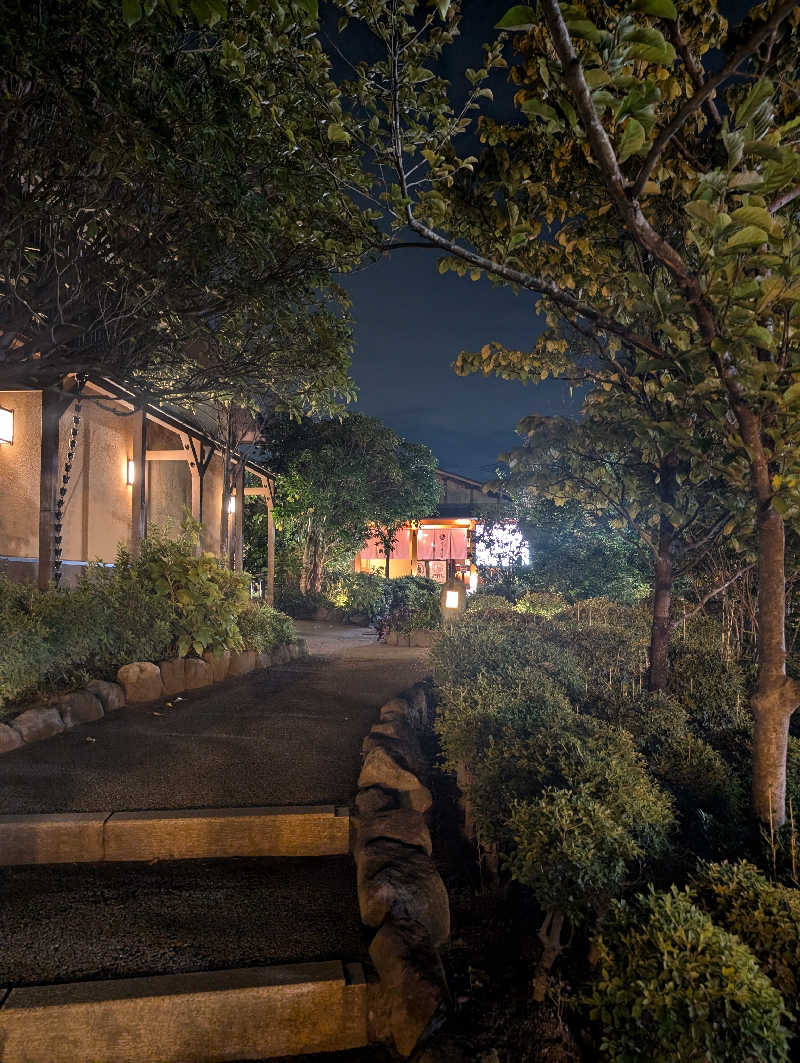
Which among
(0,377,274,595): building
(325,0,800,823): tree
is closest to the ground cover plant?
(325,0,800,823): tree

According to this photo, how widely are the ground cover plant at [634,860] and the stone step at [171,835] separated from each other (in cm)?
95

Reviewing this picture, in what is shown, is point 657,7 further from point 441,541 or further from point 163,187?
point 441,541

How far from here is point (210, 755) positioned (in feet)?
14.6

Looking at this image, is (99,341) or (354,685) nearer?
(99,341)

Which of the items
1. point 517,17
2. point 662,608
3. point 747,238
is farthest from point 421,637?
point 517,17

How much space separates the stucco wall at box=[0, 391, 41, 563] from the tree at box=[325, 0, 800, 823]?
27.5ft

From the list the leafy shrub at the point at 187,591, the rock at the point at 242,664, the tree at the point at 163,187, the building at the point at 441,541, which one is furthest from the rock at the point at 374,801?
the building at the point at 441,541

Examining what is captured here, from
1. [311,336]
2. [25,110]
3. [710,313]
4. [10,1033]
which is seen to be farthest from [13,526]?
[710,313]

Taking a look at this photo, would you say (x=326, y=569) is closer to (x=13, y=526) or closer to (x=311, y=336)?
(x=13, y=526)

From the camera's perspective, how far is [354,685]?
7.36 metres

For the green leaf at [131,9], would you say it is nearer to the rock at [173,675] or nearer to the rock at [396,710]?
the rock at [396,710]

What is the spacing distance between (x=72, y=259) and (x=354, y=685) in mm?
5581

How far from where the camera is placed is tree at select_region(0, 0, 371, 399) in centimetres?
320

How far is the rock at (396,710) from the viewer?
5396 mm
